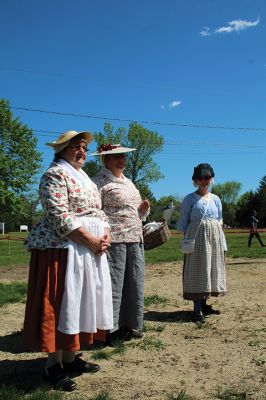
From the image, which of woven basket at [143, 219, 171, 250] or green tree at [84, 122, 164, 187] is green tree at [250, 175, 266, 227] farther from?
woven basket at [143, 219, 171, 250]

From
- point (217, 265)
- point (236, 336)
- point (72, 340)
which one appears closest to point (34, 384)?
point (72, 340)

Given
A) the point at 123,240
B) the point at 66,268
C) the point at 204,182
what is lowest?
the point at 66,268

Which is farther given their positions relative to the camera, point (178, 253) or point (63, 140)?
point (178, 253)

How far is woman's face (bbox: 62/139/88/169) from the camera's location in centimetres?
380

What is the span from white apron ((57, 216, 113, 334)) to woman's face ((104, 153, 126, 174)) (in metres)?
1.26

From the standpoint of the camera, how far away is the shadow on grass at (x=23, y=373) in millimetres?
3648

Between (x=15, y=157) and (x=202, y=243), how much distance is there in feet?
117

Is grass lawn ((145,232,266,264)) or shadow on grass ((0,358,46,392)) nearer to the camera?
shadow on grass ((0,358,46,392))

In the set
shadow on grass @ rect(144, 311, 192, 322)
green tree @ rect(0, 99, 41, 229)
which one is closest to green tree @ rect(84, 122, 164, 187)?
green tree @ rect(0, 99, 41, 229)

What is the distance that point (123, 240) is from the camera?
490 centimetres

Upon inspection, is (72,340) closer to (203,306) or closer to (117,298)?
(117,298)

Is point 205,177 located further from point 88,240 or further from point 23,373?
point 23,373

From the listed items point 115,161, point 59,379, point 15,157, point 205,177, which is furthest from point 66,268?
point 15,157

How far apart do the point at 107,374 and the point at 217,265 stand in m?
2.50
